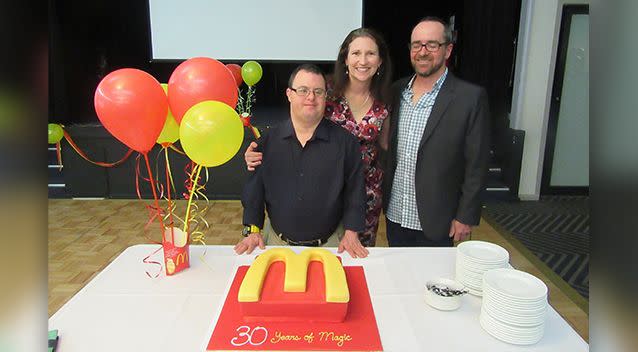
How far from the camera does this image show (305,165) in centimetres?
177

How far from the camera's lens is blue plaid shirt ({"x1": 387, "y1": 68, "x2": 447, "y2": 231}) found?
1.95 m

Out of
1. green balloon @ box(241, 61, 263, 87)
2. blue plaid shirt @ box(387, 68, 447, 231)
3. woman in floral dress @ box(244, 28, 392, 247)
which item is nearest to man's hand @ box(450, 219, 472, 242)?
blue plaid shirt @ box(387, 68, 447, 231)

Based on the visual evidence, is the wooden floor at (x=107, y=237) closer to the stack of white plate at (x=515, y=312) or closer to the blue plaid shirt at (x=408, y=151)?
the blue plaid shirt at (x=408, y=151)

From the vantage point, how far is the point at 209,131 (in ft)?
4.03

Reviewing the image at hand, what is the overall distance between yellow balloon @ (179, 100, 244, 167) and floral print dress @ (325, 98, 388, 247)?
76 centimetres

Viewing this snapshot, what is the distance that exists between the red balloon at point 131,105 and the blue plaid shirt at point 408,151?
109cm

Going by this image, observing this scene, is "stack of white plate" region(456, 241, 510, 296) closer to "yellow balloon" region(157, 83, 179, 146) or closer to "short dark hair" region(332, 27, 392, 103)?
"short dark hair" region(332, 27, 392, 103)

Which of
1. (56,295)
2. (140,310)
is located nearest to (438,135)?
(140,310)

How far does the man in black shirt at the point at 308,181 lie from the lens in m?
1.77

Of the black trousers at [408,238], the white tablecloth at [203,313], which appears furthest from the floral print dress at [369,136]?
the white tablecloth at [203,313]

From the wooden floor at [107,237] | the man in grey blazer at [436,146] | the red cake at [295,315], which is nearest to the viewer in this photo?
the red cake at [295,315]

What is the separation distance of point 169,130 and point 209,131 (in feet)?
1.04
